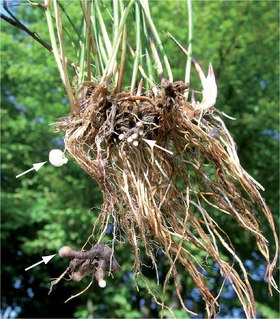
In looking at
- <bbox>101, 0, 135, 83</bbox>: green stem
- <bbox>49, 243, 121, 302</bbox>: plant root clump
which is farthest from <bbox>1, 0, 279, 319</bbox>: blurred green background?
<bbox>49, 243, 121, 302</bbox>: plant root clump

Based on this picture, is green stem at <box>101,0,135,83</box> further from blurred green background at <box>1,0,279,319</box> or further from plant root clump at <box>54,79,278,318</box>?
blurred green background at <box>1,0,279,319</box>

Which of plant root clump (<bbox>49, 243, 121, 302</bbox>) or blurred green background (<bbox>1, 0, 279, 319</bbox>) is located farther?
blurred green background (<bbox>1, 0, 279, 319</bbox>)

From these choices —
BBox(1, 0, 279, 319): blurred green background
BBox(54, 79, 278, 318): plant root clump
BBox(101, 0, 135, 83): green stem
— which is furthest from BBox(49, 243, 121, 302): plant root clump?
BBox(1, 0, 279, 319): blurred green background

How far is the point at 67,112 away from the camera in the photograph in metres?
3.14

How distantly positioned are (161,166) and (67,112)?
245 cm

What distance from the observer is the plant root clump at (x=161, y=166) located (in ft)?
2.34

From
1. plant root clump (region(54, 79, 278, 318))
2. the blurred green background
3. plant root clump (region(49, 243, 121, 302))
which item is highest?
plant root clump (region(54, 79, 278, 318))

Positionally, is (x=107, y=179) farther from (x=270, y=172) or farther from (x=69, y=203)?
(x=270, y=172)

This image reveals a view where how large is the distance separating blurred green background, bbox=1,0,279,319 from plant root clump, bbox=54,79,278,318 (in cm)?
226

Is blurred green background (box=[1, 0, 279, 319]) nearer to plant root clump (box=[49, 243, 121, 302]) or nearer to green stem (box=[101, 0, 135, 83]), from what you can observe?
green stem (box=[101, 0, 135, 83])

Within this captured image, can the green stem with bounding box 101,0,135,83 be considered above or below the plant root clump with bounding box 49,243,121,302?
→ above

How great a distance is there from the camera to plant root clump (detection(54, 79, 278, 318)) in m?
0.71

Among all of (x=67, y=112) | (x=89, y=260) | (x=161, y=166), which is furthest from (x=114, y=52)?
(x=67, y=112)

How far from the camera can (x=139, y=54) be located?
81 centimetres
